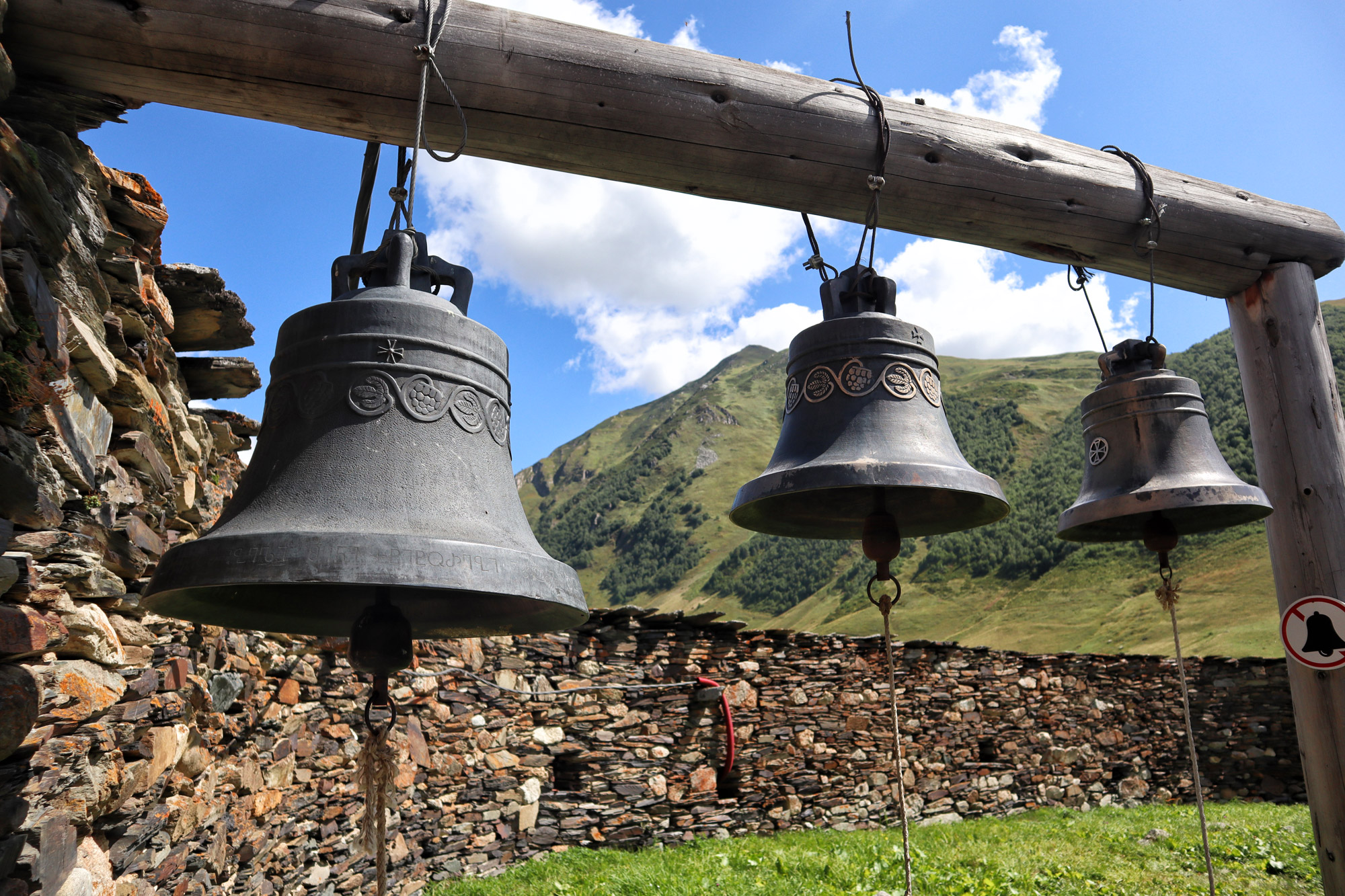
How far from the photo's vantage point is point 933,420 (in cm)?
209

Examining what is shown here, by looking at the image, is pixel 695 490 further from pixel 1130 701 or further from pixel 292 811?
pixel 292 811

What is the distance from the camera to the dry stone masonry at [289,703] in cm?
192

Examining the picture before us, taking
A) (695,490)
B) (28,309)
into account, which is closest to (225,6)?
(28,309)

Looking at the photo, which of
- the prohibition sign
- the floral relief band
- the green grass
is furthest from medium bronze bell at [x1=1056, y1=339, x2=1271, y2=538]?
the green grass

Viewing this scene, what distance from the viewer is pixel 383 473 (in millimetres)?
1432

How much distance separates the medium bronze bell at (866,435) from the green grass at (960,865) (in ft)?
11.9

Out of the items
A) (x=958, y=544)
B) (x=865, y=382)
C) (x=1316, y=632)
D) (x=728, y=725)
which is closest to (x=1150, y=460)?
(x=1316, y=632)

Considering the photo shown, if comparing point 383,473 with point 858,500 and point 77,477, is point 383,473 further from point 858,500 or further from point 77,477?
point 858,500

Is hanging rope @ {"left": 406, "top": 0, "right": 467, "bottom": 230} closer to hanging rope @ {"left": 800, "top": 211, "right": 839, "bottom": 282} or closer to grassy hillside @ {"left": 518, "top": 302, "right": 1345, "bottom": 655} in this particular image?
hanging rope @ {"left": 800, "top": 211, "right": 839, "bottom": 282}

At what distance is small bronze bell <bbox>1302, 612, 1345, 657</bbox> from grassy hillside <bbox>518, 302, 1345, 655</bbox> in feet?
39.3

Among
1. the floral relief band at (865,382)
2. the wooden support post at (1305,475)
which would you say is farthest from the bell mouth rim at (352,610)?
the wooden support post at (1305,475)

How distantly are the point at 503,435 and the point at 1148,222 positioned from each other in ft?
6.66

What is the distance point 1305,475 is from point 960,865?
4.61 metres

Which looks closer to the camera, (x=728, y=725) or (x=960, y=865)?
(x=960, y=865)
